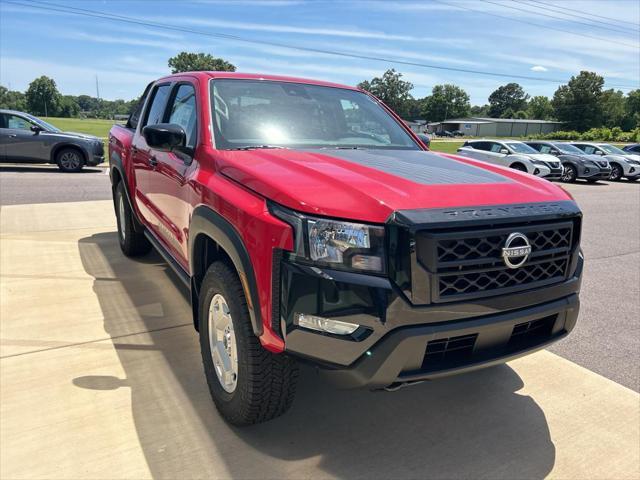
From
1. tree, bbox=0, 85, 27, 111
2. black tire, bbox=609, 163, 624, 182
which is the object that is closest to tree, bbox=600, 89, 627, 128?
black tire, bbox=609, 163, 624, 182

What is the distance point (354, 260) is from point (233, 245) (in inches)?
24.9

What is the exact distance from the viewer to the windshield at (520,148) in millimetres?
18594

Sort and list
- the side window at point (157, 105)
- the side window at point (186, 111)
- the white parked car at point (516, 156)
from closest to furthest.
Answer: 1. the side window at point (186, 111)
2. the side window at point (157, 105)
3. the white parked car at point (516, 156)

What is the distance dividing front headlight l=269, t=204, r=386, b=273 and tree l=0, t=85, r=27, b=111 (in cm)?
14731

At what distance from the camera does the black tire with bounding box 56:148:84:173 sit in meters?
14.0

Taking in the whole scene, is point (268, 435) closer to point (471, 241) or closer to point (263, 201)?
point (263, 201)

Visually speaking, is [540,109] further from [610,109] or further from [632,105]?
[610,109]

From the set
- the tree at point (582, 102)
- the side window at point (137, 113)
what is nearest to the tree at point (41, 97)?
the tree at point (582, 102)

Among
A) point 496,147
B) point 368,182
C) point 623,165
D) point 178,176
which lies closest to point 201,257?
point 178,176

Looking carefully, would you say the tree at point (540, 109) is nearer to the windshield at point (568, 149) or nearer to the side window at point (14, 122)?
the windshield at point (568, 149)

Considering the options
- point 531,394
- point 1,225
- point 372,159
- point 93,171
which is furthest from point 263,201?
point 93,171

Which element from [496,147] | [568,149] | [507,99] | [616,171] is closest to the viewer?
[496,147]

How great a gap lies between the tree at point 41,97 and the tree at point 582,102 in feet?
420

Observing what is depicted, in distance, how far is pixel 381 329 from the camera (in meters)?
1.96
